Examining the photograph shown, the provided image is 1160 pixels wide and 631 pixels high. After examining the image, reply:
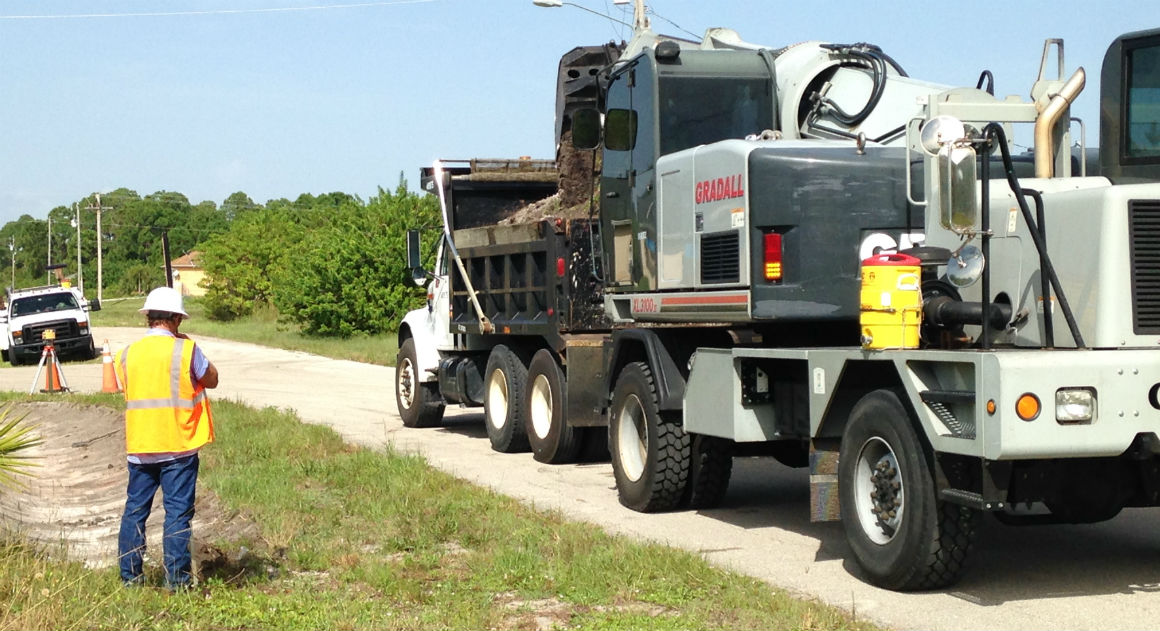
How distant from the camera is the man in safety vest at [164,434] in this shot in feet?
25.9

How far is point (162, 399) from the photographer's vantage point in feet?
26.0

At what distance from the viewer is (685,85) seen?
10688 mm

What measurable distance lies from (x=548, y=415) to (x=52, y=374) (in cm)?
1364

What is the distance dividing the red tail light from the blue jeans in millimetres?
3712

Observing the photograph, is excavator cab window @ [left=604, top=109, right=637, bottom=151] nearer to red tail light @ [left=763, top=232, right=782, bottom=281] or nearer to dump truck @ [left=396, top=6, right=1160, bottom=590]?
dump truck @ [left=396, top=6, right=1160, bottom=590]

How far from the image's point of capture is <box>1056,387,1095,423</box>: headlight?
22.5 feet

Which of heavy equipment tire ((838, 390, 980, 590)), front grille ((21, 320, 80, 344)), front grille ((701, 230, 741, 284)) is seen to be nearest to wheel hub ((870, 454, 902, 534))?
heavy equipment tire ((838, 390, 980, 590))

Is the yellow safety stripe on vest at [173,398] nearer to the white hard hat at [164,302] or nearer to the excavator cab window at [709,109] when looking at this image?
the white hard hat at [164,302]

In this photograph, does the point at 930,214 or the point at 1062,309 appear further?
the point at 930,214

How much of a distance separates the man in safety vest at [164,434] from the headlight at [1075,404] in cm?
439

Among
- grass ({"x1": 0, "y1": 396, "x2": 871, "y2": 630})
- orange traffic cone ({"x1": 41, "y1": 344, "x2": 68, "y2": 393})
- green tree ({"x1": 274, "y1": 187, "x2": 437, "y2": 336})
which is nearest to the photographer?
grass ({"x1": 0, "y1": 396, "x2": 871, "y2": 630})

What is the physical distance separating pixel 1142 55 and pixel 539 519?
496 centimetres

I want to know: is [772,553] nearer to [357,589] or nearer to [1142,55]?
[357,589]

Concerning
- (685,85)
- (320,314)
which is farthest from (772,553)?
(320,314)
